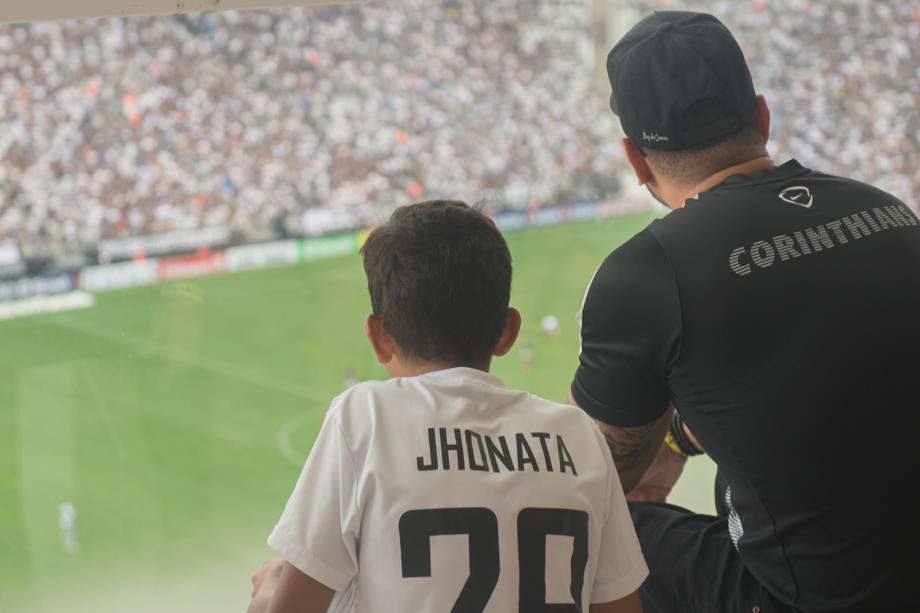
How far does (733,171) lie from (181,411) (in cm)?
847

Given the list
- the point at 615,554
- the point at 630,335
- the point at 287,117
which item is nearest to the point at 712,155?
the point at 630,335

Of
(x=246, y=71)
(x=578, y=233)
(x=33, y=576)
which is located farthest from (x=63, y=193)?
(x=578, y=233)

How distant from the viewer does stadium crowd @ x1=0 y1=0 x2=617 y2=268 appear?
9.98 m

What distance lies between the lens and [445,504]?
2.88 ft

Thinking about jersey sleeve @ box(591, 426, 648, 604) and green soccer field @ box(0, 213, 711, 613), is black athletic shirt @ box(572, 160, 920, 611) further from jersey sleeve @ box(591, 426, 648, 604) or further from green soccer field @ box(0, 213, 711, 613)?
green soccer field @ box(0, 213, 711, 613)

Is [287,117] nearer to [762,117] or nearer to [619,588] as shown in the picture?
[762,117]

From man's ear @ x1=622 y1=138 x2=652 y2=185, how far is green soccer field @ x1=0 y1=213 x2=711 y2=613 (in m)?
6.06

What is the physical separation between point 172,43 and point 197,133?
1.03 m

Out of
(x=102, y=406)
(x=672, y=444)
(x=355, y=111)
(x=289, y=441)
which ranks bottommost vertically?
(x=289, y=441)

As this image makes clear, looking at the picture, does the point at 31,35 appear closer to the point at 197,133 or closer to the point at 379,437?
the point at 197,133

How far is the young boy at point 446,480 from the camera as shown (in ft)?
2.88

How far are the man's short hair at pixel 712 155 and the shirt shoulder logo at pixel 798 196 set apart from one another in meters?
0.09

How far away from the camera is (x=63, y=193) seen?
9.85 metres

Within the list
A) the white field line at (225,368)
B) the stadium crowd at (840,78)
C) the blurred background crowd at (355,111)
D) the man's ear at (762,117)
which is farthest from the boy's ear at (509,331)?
the stadium crowd at (840,78)
